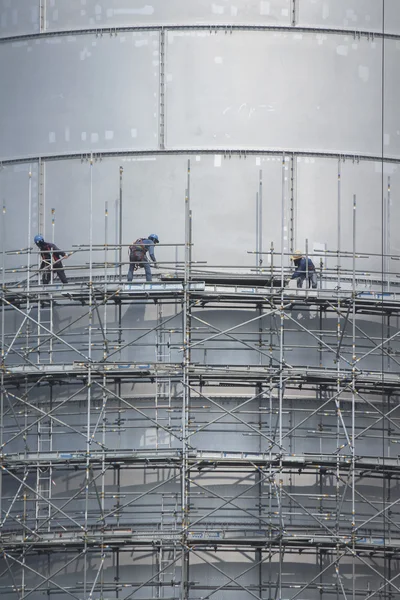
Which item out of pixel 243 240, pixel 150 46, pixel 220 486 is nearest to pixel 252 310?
pixel 243 240

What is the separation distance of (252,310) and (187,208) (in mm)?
2539

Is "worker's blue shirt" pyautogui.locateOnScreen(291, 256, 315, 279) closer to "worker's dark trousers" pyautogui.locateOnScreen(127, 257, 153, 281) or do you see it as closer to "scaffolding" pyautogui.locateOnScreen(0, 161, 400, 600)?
"scaffolding" pyautogui.locateOnScreen(0, 161, 400, 600)

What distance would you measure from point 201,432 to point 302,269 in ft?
12.9

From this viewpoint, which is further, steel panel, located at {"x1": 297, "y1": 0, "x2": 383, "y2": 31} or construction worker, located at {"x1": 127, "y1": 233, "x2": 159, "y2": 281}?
steel panel, located at {"x1": 297, "y1": 0, "x2": 383, "y2": 31}

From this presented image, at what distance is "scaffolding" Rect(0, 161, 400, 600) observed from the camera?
31.8 m

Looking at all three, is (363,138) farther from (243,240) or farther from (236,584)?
(236,584)

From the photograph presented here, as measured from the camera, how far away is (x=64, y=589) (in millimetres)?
31688

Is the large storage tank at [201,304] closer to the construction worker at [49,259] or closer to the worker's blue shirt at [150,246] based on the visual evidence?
the construction worker at [49,259]

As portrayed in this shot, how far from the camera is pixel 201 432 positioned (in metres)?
33.0

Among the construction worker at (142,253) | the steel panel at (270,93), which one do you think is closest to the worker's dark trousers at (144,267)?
the construction worker at (142,253)

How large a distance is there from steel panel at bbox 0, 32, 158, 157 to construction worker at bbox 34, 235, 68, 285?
7.66ft

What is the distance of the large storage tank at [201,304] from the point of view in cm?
3206

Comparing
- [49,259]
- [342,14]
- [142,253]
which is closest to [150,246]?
[142,253]

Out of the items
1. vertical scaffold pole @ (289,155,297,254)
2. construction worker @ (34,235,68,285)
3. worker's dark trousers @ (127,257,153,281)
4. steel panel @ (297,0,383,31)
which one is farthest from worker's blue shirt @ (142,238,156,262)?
steel panel @ (297,0,383,31)
